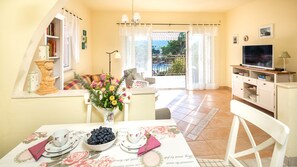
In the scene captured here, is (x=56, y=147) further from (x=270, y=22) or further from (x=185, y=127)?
(x=270, y=22)

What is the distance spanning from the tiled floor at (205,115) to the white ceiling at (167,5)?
2.47 m

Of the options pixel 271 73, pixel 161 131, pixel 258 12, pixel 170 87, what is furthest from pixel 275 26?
pixel 161 131

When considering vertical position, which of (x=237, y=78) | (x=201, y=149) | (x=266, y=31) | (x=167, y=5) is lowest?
(x=201, y=149)

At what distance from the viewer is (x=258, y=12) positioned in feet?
15.5

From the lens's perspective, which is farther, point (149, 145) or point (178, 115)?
point (178, 115)

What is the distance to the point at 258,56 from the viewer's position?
4336 millimetres

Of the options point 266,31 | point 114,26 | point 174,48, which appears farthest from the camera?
point 174,48

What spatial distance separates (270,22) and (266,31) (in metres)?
0.21

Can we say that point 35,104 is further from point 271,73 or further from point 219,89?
point 219,89

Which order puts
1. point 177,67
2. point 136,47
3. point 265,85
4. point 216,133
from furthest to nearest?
point 177,67, point 136,47, point 265,85, point 216,133

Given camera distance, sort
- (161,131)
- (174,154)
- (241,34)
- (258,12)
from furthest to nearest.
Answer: (241,34)
(258,12)
(161,131)
(174,154)

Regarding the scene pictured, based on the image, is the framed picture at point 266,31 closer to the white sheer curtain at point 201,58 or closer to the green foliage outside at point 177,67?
the white sheer curtain at point 201,58

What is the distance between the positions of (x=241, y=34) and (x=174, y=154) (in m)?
5.38

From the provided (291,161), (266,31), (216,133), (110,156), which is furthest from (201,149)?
(266,31)
